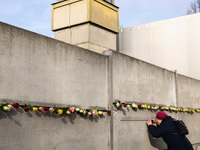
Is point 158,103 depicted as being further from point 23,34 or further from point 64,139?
point 23,34

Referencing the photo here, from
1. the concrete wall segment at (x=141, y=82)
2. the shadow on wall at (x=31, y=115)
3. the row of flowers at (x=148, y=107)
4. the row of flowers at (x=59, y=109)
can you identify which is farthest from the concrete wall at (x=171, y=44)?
the shadow on wall at (x=31, y=115)

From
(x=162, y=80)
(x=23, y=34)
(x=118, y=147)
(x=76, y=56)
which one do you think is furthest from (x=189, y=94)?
(x=23, y=34)

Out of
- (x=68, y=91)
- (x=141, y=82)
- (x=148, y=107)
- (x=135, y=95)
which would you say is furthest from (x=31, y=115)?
(x=148, y=107)

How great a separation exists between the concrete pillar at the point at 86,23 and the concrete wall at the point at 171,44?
3.03m

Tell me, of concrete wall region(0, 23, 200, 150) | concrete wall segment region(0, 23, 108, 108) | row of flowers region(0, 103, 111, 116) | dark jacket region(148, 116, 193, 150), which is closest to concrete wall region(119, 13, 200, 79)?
concrete wall region(0, 23, 200, 150)

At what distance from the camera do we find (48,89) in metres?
4.49

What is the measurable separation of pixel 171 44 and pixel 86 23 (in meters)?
4.51

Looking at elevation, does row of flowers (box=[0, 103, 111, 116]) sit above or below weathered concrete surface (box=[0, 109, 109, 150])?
above

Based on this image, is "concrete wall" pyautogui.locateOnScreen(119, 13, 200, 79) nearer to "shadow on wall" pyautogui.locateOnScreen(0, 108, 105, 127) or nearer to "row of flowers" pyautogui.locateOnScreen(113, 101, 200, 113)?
"row of flowers" pyautogui.locateOnScreen(113, 101, 200, 113)

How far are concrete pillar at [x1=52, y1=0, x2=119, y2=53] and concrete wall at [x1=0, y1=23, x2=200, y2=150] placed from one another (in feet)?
5.85

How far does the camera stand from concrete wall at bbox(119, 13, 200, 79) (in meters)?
10.9

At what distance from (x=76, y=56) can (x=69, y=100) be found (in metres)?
0.80

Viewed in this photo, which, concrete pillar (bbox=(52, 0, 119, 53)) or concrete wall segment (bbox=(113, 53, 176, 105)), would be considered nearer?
concrete wall segment (bbox=(113, 53, 176, 105))

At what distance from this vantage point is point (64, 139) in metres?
4.63
